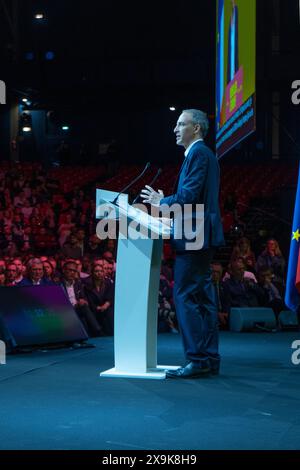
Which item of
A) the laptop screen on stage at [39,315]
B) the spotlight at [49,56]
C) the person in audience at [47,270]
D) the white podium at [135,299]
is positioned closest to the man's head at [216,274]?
the person in audience at [47,270]

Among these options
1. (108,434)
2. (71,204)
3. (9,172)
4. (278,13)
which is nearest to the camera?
(108,434)

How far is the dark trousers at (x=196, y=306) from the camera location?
189 inches

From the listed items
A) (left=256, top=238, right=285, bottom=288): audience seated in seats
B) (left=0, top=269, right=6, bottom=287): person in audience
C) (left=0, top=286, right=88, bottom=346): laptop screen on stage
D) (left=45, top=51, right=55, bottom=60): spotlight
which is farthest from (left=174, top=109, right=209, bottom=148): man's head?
(left=45, top=51, right=55, bottom=60): spotlight

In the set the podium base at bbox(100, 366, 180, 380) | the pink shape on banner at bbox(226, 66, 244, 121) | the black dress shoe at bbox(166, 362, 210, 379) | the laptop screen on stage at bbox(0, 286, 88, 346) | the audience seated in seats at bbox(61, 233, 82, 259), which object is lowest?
the podium base at bbox(100, 366, 180, 380)

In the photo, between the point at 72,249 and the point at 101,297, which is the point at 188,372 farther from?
the point at 72,249

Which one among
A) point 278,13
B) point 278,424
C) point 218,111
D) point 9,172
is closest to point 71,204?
point 9,172

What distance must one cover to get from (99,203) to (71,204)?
11443 mm

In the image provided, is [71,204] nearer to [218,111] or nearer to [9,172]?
[9,172]

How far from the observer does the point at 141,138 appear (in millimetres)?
26281

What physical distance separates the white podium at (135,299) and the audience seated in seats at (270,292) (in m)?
5.15

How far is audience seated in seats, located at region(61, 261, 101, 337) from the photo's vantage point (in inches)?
328

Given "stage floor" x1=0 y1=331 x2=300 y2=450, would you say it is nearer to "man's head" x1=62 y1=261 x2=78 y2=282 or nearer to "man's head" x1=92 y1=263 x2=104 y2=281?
"man's head" x1=62 y1=261 x2=78 y2=282

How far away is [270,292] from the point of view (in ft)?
33.2

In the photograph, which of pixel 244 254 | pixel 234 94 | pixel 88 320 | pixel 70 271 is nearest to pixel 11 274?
pixel 70 271
